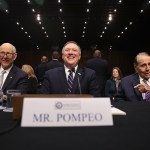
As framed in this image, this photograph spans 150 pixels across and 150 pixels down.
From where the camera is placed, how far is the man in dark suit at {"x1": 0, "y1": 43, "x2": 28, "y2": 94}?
2.55 metres

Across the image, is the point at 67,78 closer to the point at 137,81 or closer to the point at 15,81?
the point at 15,81

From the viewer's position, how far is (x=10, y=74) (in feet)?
8.59

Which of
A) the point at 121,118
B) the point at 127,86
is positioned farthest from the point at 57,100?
the point at 127,86

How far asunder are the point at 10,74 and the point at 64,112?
1621mm

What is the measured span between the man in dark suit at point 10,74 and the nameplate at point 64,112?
4.70ft

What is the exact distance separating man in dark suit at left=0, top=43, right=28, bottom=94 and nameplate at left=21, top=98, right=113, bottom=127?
1433 mm

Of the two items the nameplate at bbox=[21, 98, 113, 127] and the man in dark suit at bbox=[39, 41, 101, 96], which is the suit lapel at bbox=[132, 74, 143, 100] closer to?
the man in dark suit at bbox=[39, 41, 101, 96]

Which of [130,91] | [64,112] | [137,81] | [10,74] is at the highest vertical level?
[10,74]

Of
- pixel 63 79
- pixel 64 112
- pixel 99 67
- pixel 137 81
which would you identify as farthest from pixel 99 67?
pixel 64 112

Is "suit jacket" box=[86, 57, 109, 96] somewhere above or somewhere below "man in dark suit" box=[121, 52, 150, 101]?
above

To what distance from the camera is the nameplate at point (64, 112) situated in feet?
3.68

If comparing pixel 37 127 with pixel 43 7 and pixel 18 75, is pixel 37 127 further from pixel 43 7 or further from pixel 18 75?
pixel 43 7

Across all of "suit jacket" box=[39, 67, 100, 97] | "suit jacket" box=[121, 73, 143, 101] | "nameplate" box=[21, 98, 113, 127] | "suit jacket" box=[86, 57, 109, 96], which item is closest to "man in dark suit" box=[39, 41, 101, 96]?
"suit jacket" box=[39, 67, 100, 97]

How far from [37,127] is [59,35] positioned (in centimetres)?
1319
